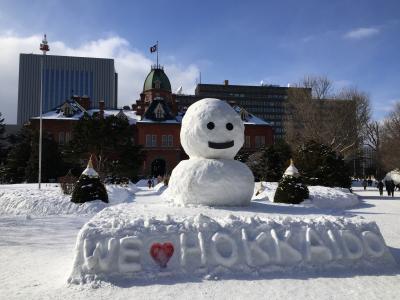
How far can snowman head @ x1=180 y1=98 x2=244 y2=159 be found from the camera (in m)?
8.41

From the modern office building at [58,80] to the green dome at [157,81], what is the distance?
982 inches

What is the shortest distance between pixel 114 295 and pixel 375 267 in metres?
4.85

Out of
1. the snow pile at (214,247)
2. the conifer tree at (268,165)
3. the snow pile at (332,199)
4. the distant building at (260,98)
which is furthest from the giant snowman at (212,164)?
the distant building at (260,98)

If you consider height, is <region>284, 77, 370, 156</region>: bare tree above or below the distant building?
below

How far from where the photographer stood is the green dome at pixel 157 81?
5503cm

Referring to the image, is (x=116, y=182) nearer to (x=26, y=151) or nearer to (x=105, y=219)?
(x=26, y=151)

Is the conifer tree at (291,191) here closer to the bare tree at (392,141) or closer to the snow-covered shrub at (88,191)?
the snow-covered shrub at (88,191)

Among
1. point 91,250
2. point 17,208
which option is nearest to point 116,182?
point 17,208

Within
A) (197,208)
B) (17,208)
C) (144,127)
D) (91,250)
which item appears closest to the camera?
(91,250)

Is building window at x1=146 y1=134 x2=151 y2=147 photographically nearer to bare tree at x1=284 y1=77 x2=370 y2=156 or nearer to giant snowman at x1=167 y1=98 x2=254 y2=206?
bare tree at x1=284 y1=77 x2=370 y2=156

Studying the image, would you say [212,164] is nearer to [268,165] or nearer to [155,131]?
[268,165]

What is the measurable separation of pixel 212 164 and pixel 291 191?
7921 millimetres

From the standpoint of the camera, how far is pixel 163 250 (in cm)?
608

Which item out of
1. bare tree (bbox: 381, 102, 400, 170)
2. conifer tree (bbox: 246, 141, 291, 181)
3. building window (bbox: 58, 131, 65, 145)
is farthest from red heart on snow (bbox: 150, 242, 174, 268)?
building window (bbox: 58, 131, 65, 145)
